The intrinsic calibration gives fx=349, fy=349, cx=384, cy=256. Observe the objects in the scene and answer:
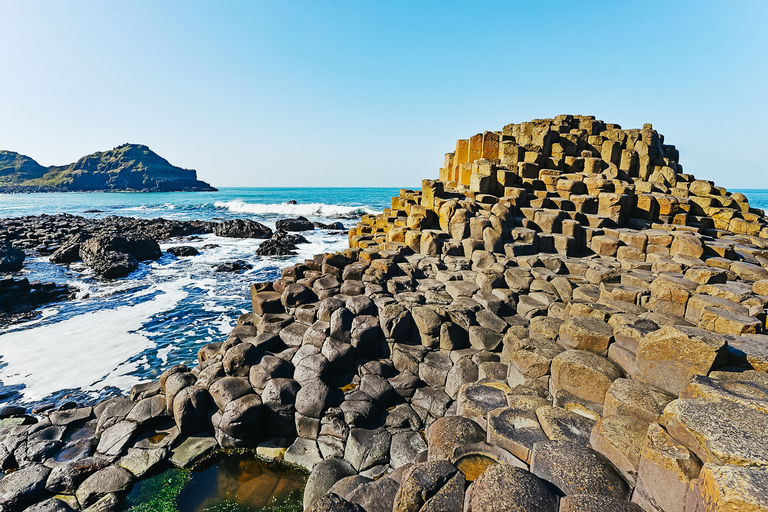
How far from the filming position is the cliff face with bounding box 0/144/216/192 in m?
117

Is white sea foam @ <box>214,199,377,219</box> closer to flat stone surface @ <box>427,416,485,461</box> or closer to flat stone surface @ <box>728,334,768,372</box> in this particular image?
flat stone surface @ <box>427,416,485,461</box>

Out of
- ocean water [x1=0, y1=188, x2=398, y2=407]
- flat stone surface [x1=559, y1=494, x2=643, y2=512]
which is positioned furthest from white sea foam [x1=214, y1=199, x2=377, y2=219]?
flat stone surface [x1=559, y1=494, x2=643, y2=512]

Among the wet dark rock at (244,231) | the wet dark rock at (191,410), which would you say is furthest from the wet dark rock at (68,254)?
the wet dark rock at (191,410)

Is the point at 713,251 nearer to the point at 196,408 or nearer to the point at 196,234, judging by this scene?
the point at 196,408

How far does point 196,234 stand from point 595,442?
3209cm

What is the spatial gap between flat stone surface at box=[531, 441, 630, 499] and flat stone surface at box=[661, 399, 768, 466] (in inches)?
22.6

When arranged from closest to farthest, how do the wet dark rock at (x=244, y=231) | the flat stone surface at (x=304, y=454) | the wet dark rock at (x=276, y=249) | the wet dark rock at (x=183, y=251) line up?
1. the flat stone surface at (x=304, y=454)
2. the wet dark rock at (x=276, y=249)
3. the wet dark rock at (x=183, y=251)
4. the wet dark rock at (x=244, y=231)

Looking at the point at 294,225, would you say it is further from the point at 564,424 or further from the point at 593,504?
the point at 593,504

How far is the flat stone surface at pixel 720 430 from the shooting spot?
85.9 inches

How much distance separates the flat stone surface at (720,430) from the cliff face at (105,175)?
140324 mm

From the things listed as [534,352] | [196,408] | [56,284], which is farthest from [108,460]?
[56,284]

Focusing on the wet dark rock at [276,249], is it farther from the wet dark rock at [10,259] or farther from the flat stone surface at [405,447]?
the flat stone surface at [405,447]

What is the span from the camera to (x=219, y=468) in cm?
524

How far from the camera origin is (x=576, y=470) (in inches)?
109
